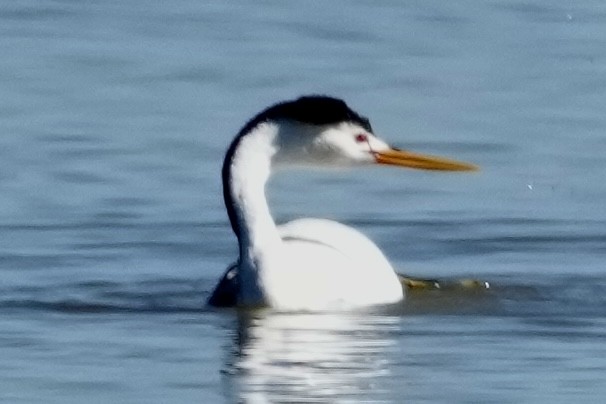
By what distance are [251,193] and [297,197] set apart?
343 cm

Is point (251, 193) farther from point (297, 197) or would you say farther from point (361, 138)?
point (297, 197)

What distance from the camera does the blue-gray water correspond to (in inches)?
508

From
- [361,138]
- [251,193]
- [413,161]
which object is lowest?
[251,193]

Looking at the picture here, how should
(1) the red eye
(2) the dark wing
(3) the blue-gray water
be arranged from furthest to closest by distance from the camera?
(1) the red eye → (2) the dark wing → (3) the blue-gray water

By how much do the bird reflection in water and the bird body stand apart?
0.15 metres

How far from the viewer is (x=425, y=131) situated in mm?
19297

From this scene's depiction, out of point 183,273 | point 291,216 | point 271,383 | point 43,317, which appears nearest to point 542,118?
point 291,216

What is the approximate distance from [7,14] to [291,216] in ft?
25.2

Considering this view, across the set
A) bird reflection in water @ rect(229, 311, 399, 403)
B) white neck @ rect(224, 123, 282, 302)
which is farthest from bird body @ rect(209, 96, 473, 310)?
bird reflection in water @ rect(229, 311, 399, 403)

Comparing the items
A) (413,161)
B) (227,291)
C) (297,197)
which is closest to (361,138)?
(413,161)

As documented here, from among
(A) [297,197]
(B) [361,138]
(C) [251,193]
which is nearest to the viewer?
(C) [251,193]

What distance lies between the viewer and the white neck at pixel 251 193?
14.4 metres

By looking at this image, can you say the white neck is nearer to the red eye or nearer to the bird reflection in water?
the bird reflection in water

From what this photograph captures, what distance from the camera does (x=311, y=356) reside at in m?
13.1
